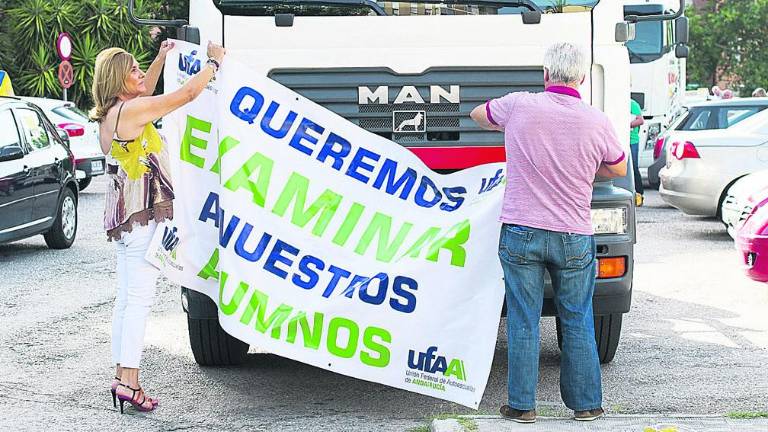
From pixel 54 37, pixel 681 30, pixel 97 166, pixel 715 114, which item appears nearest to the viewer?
pixel 681 30

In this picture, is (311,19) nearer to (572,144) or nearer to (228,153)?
(228,153)

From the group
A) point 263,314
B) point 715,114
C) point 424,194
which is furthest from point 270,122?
point 715,114

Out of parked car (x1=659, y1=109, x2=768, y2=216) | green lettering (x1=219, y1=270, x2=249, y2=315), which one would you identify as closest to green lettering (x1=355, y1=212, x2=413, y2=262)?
green lettering (x1=219, y1=270, x2=249, y2=315)

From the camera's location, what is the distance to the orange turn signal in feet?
21.8

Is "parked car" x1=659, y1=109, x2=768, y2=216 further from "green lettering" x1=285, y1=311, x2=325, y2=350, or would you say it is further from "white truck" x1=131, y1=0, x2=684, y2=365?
"green lettering" x1=285, y1=311, x2=325, y2=350

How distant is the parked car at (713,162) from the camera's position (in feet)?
49.6

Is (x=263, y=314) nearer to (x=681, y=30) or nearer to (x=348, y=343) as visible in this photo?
(x=348, y=343)

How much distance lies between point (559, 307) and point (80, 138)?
1636cm

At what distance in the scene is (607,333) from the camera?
7.48 meters

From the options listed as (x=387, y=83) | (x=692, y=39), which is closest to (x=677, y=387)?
(x=387, y=83)

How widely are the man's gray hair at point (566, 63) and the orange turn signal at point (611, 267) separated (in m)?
1.15

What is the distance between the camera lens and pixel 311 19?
6918mm

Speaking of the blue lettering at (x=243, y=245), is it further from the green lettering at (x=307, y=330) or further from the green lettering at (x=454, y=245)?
the green lettering at (x=454, y=245)

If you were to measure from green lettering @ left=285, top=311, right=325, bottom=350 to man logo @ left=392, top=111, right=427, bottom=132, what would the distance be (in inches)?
49.4
